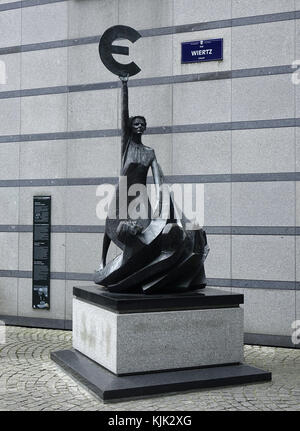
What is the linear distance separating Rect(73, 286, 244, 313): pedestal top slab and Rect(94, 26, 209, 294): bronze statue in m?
0.20

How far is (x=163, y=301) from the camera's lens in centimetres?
642

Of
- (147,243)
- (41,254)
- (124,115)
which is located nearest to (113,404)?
(147,243)

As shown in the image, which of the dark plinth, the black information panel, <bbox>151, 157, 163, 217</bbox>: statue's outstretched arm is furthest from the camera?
the black information panel

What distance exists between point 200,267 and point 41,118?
5.06m

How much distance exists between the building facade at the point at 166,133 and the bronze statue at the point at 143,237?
217 cm

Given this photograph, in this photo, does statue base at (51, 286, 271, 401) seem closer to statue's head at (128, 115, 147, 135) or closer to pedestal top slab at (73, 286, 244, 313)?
pedestal top slab at (73, 286, 244, 313)

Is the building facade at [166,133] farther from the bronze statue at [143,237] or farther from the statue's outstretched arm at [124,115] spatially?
the statue's outstretched arm at [124,115]

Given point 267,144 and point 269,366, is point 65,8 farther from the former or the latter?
point 269,366

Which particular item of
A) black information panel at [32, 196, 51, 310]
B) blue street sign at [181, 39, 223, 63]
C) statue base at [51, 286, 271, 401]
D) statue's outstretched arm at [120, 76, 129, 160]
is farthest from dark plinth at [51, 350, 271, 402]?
blue street sign at [181, 39, 223, 63]

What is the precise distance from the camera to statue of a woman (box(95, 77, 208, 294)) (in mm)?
6691

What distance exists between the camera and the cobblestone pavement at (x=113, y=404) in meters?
5.46

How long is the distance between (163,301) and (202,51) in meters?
4.94

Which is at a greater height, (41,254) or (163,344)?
(41,254)

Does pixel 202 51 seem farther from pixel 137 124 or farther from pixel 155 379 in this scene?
pixel 155 379
